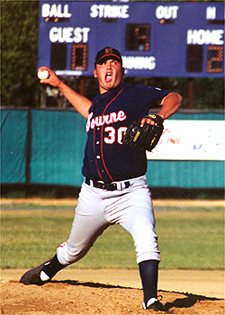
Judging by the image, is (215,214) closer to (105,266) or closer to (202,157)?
(202,157)

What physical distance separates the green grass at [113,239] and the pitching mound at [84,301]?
5.78 feet

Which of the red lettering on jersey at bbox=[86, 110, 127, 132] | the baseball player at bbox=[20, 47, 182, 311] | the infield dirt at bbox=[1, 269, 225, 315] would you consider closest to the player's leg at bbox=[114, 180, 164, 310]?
the baseball player at bbox=[20, 47, 182, 311]

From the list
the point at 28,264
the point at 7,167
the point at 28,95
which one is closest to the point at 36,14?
the point at 28,95

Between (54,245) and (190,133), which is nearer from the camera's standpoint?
(54,245)

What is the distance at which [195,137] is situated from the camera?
Result: 1156 cm

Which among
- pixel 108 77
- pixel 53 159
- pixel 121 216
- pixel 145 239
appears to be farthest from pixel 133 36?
pixel 145 239

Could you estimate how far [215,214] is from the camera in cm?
1027

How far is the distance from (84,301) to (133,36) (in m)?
6.82

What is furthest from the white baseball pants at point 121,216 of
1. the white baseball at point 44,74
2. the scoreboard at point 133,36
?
the scoreboard at point 133,36

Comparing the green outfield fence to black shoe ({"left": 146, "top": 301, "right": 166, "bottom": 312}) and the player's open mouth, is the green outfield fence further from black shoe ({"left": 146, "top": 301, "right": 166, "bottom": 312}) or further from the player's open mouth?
black shoe ({"left": 146, "top": 301, "right": 166, "bottom": 312})

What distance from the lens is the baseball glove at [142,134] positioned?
292 cm

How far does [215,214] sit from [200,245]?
3.20m

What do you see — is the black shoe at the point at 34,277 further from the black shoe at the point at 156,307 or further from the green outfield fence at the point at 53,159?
the green outfield fence at the point at 53,159

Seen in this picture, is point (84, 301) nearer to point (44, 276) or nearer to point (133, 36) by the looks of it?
point (44, 276)
